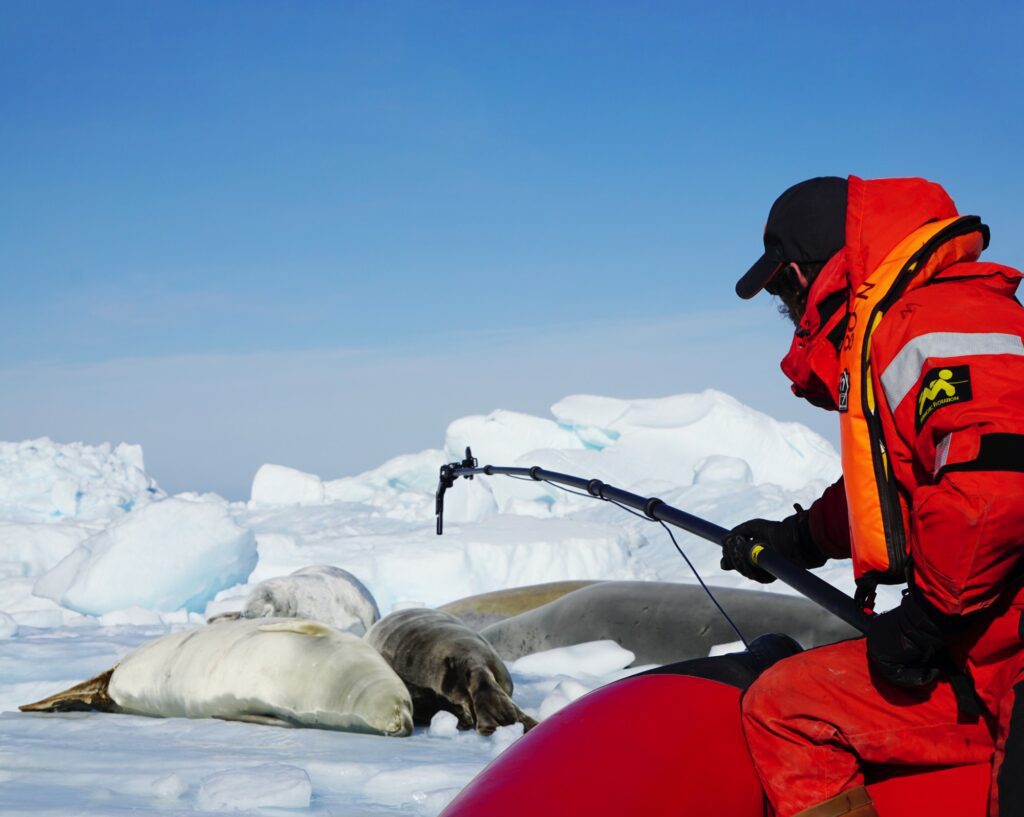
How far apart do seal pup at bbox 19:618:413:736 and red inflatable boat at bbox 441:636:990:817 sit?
164 centimetres

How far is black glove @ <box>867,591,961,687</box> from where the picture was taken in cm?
171

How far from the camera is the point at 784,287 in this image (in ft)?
7.45

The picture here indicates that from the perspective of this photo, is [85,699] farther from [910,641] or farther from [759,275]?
[910,641]

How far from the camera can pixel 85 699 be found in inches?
163

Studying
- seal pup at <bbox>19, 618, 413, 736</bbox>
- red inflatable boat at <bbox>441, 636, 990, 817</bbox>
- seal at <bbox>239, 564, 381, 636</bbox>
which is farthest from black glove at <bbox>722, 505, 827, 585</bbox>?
seal at <bbox>239, 564, 381, 636</bbox>

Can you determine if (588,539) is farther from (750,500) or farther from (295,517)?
(295,517)

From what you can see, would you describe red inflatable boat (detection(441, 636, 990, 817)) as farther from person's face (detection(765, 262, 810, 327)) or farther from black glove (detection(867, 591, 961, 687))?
person's face (detection(765, 262, 810, 327))

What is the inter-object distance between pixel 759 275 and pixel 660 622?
4.11 meters

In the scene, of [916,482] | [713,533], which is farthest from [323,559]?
[916,482]

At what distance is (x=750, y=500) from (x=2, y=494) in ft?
59.8

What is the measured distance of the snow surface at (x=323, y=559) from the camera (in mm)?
2975

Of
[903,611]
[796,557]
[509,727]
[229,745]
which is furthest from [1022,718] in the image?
[229,745]

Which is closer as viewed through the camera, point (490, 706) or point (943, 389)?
point (943, 389)

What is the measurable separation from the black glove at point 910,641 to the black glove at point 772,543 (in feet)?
2.03
